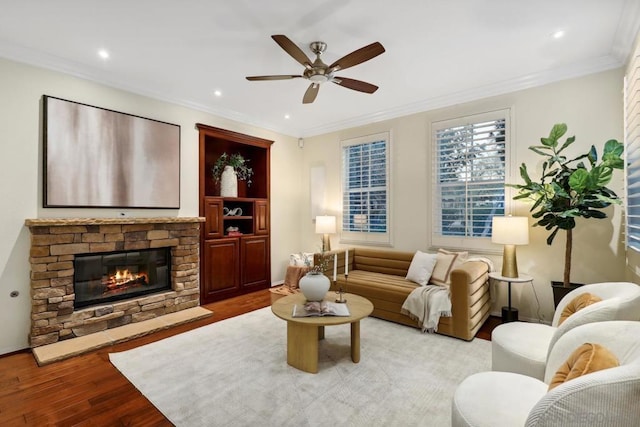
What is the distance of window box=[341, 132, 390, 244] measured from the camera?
4.88 meters

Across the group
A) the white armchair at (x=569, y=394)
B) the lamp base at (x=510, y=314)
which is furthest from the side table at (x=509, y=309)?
the white armchair at (x=569, y=394)

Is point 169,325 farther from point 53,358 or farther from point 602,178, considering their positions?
point 602,178

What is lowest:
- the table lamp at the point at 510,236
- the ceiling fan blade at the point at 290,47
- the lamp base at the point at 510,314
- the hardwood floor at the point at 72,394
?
the hardwood floor at the point at 72,394

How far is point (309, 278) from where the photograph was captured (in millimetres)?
2867

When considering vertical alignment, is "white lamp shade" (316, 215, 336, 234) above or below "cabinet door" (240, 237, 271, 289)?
above

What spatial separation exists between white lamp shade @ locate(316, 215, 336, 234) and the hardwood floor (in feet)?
10.0

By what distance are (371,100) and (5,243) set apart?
4441 millimetres

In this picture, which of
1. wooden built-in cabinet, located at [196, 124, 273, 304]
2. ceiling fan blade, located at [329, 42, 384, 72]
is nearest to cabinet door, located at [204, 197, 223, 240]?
wooden built-in cabinet, located at [196, 124, 273, 304]

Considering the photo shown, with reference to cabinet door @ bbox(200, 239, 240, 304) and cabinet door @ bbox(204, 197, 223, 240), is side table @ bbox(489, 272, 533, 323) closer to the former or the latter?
cabinet door @ bbox(200, 239, 240, 304)

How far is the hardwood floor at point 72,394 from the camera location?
1.98 metres

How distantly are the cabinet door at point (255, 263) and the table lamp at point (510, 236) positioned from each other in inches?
A: 139

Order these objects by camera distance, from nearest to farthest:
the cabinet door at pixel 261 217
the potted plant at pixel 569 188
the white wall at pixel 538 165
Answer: the potted plant at pixel 569 188
the white wall at pixel 538 165
the cabinet door at pixel 261 217

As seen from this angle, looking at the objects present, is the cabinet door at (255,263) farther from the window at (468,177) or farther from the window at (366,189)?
the window at (468,177)

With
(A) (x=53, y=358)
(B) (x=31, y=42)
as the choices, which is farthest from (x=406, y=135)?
(A) (x=53, y=358)
